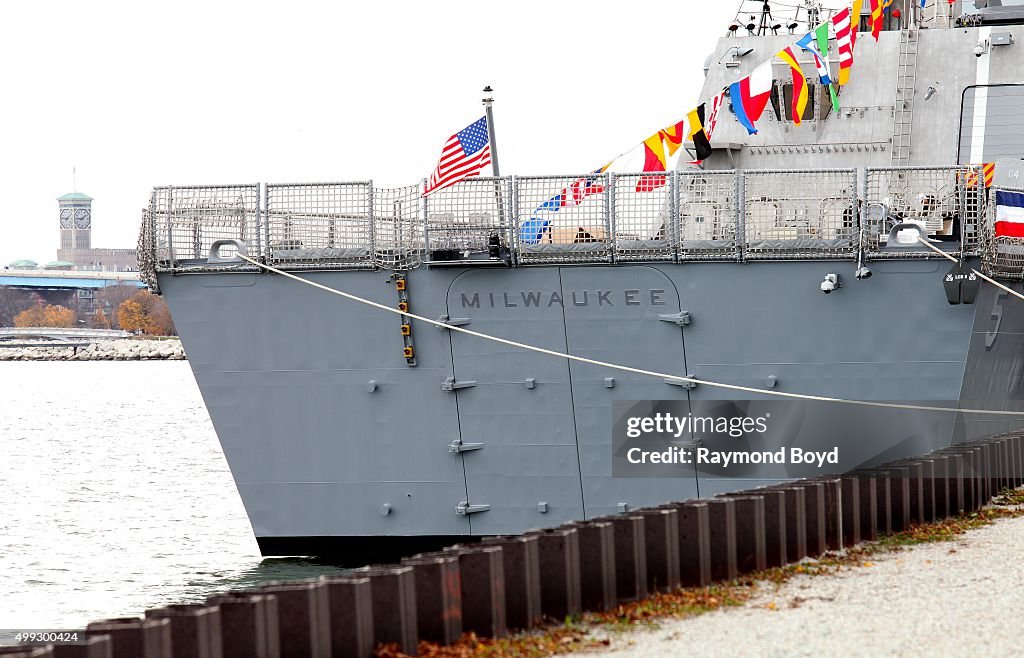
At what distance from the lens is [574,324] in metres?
15.5

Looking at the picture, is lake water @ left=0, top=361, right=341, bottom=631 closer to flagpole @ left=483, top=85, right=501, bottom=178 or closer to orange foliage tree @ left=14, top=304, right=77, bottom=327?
flagpole @ left=483, top=85, right=501, bottom=178

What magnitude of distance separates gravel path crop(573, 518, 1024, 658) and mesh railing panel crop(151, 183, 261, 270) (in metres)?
9.17

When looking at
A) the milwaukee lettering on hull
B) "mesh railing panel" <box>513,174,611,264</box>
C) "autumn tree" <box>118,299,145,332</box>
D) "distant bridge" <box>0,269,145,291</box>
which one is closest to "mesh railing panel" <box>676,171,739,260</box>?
the milwaukee lettering on hull

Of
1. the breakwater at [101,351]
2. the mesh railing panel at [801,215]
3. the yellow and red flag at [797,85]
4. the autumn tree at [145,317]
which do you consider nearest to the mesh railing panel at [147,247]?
the mesh railing panel at [801,215]

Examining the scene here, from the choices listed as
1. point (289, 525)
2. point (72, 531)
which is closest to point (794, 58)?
point (289, 525)

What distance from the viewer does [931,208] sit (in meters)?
15.3

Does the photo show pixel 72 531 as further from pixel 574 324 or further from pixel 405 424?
pixel 574 324

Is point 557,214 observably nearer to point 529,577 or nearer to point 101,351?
point 529,577

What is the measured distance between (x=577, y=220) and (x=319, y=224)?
3.10m

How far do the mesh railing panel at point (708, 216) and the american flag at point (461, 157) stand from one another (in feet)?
7.73

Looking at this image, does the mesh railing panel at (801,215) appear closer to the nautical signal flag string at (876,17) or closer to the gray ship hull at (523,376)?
the gray ship hull at (523,376)

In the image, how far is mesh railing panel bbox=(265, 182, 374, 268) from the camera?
52.6 feet

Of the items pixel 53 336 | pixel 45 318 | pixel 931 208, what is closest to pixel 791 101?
pixel 931 208

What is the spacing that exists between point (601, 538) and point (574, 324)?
705 cm
